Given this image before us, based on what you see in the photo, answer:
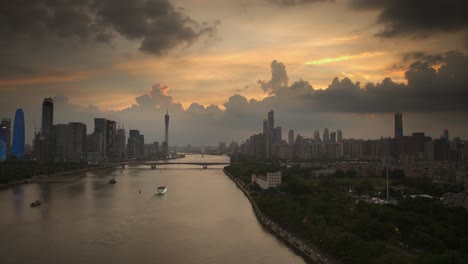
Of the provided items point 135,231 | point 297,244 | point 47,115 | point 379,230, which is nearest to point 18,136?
point 47,115

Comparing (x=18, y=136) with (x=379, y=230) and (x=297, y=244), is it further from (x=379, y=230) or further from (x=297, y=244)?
(x=379, y=230)

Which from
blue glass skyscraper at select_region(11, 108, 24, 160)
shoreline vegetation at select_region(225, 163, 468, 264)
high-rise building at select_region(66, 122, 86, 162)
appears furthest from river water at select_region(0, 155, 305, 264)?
high-rise building at select_region(66, 122, 86, 162)

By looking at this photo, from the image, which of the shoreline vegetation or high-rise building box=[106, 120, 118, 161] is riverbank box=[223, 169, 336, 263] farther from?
high-rise building box=[106, 120, 118, 161]

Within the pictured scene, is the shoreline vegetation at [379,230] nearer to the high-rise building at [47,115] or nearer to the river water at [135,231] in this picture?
the river water at [135,231]

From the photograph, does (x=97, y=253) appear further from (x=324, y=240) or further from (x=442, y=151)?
(x=442, y=151)

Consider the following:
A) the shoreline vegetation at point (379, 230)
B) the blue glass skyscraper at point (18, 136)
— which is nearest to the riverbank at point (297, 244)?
the shoreline vegetation at point (379, 230)

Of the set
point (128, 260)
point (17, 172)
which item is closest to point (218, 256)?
point (128, 260)
